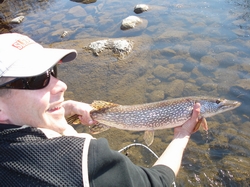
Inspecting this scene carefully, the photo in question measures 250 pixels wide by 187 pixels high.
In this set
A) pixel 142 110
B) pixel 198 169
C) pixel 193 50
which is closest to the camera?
pixel 142 110

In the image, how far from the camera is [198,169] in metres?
4.10

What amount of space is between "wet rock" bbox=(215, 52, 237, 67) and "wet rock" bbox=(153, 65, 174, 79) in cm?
143

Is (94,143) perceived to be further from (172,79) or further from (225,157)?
(172,79)

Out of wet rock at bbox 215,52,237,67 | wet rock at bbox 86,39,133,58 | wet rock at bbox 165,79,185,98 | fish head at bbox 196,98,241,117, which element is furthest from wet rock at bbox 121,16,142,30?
fish head at bbox 196,98,241,117

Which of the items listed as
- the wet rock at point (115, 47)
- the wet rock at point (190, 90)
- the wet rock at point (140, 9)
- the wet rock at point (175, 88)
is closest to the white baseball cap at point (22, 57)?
the wet rock at point (175, 88)

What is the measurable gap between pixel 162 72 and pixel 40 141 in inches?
205

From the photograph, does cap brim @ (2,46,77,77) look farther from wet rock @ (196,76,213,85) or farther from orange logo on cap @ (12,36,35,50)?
wet rock @ (196,76,213,85)

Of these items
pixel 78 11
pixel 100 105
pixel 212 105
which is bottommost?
pixel 78 11

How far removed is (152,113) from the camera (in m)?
3.76

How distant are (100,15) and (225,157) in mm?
9222

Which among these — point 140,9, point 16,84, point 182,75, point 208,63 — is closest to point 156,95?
point 182,75

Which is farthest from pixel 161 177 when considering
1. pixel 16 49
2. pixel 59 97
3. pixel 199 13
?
pixel 199 13

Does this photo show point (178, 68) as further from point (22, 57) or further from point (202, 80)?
point (22, 57)

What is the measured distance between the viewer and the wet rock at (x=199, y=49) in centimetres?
676
